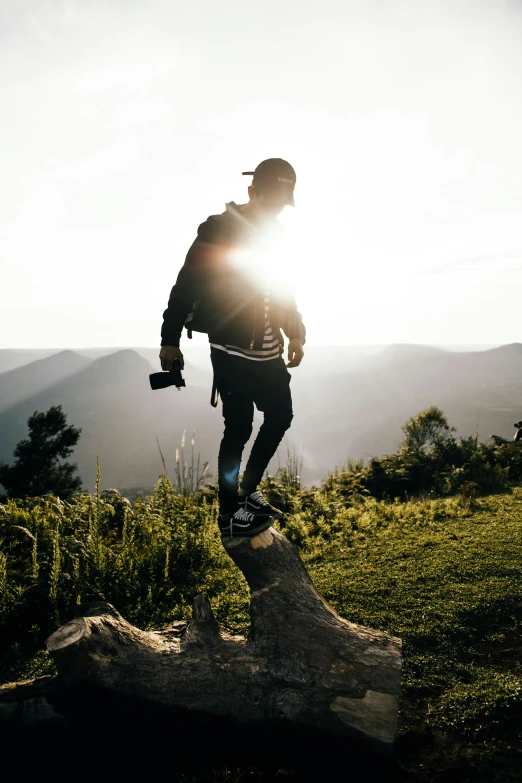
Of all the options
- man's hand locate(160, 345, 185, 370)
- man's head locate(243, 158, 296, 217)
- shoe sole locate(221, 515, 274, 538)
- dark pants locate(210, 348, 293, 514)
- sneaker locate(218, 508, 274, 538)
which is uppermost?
man's head locate(243, 158, 296, 217)

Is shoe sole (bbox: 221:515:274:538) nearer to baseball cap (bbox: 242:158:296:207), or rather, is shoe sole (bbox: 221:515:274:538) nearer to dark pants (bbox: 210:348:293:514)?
dark pants (bbox: 210:348:293:514)

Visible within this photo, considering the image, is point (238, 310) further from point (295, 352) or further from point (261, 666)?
point (261, 666)

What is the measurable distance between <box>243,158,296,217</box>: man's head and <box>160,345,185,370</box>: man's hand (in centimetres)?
131

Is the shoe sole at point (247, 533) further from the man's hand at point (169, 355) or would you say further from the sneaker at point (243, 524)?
the man's hand at point (169, 355)

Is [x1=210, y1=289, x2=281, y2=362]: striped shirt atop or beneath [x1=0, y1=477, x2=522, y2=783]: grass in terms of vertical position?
atop

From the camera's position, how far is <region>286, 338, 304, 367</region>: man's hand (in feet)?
12.8

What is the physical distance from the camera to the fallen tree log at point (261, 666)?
235 cm

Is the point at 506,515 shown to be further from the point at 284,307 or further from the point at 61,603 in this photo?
the point at 61,603

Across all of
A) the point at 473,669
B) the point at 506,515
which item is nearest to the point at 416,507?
the point at 506,515

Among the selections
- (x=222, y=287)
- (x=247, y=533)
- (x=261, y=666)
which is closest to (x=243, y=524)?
(x=247, y=533)

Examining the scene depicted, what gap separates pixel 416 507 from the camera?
7.09 metres

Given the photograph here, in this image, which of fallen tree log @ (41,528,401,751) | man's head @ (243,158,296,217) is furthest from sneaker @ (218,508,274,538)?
man's head @ (243,158,296,217)

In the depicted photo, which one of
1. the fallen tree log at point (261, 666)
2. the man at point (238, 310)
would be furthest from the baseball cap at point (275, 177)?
the fallen tree log at point (261, 666)

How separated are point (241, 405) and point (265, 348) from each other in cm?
49
